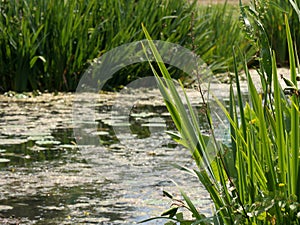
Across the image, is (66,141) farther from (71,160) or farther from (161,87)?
(161,87)

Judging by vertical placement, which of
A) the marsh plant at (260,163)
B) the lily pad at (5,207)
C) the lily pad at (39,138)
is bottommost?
the lily pad at (39,138)

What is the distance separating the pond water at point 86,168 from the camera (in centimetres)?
380

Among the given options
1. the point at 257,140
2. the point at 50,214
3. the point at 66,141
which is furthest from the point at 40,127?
the point at 257,140

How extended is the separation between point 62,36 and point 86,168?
3.35 metres

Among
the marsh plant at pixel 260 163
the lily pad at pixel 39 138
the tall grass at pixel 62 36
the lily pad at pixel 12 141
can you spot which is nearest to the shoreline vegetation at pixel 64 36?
the tall grass at pixel 62 36

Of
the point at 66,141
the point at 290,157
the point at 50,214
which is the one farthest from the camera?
the point at 66,141

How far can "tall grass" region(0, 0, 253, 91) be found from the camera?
26.2 feet

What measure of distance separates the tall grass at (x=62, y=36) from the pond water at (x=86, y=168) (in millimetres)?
717

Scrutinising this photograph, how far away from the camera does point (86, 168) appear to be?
15.9 ft

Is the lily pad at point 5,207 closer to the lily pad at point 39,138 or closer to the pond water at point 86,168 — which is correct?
the pond water at point 86,168

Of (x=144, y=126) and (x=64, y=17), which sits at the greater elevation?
(x=64, y=17)

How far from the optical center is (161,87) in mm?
2537

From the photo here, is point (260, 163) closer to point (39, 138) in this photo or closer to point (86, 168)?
point (86, 168)

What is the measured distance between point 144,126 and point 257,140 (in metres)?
3.88
